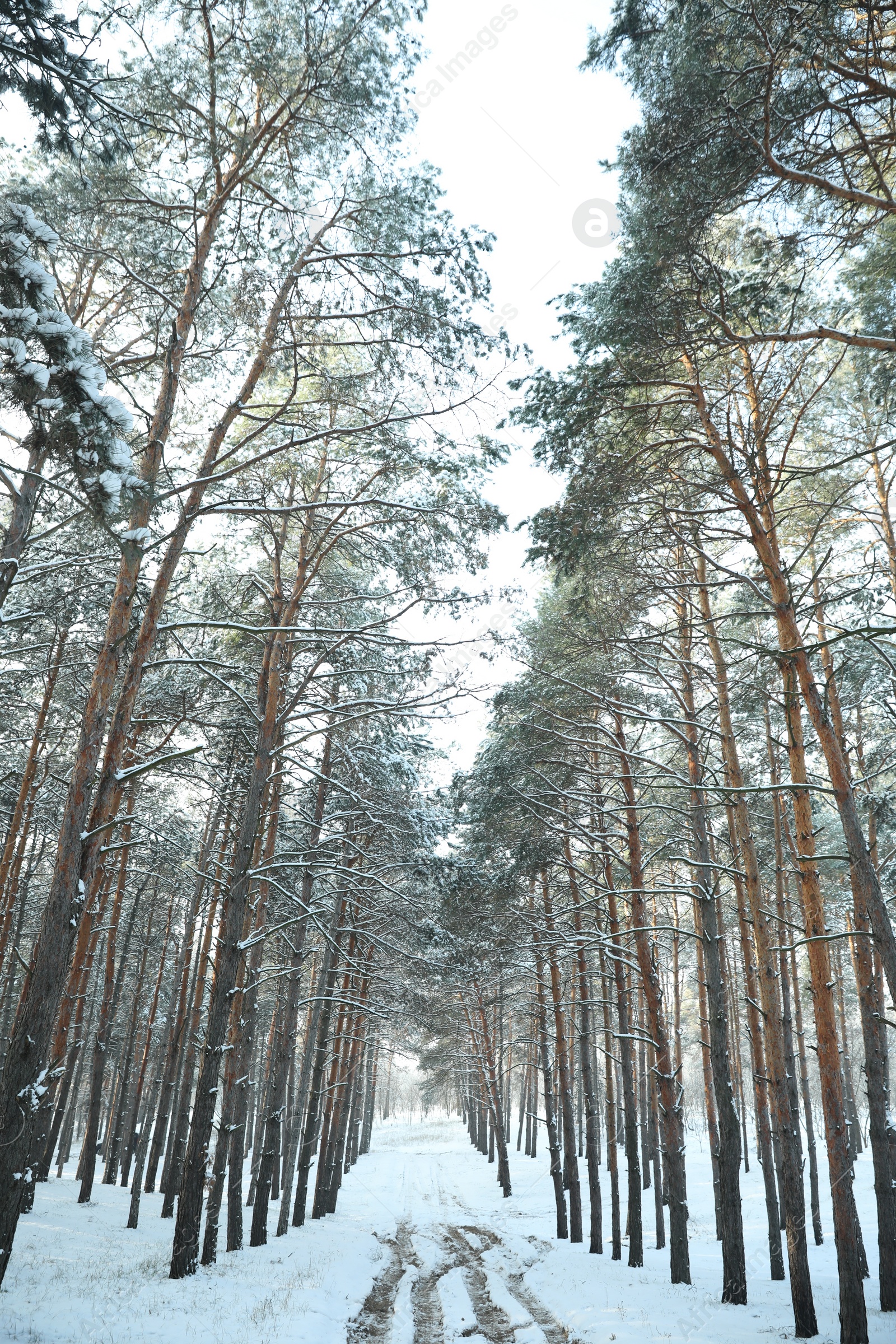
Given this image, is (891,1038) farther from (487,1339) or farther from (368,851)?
(487,1339)

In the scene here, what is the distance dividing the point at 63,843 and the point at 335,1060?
61.5 feet

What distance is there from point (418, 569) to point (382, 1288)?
34.1ft

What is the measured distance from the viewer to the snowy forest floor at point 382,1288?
721cm

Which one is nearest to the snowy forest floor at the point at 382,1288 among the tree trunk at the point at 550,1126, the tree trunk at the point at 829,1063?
the tree trunk at the point at 550,1126

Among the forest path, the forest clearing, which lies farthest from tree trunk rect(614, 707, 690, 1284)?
the forest path

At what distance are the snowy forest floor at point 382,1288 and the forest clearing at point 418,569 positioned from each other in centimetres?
12

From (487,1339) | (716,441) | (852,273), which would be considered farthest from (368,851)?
(852,273)

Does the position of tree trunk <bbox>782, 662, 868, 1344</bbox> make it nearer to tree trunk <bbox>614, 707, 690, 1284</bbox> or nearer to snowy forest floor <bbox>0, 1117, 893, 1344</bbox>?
snowy forest floor <bbox>0, 1117, 893, 1344</bbox>

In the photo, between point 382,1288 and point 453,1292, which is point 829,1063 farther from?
point 382,1288

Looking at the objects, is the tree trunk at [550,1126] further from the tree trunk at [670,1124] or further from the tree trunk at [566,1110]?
the tree trunk at [670,1124]

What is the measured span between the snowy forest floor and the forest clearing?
120mm

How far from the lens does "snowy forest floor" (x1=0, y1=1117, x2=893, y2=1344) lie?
23.6ft

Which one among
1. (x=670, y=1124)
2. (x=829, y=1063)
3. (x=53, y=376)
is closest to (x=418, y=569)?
(x=53, y=376)

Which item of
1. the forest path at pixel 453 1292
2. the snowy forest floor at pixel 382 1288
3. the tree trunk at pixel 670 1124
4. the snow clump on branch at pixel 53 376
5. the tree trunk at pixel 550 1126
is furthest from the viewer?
the tree trunk at pixel 550 1126
